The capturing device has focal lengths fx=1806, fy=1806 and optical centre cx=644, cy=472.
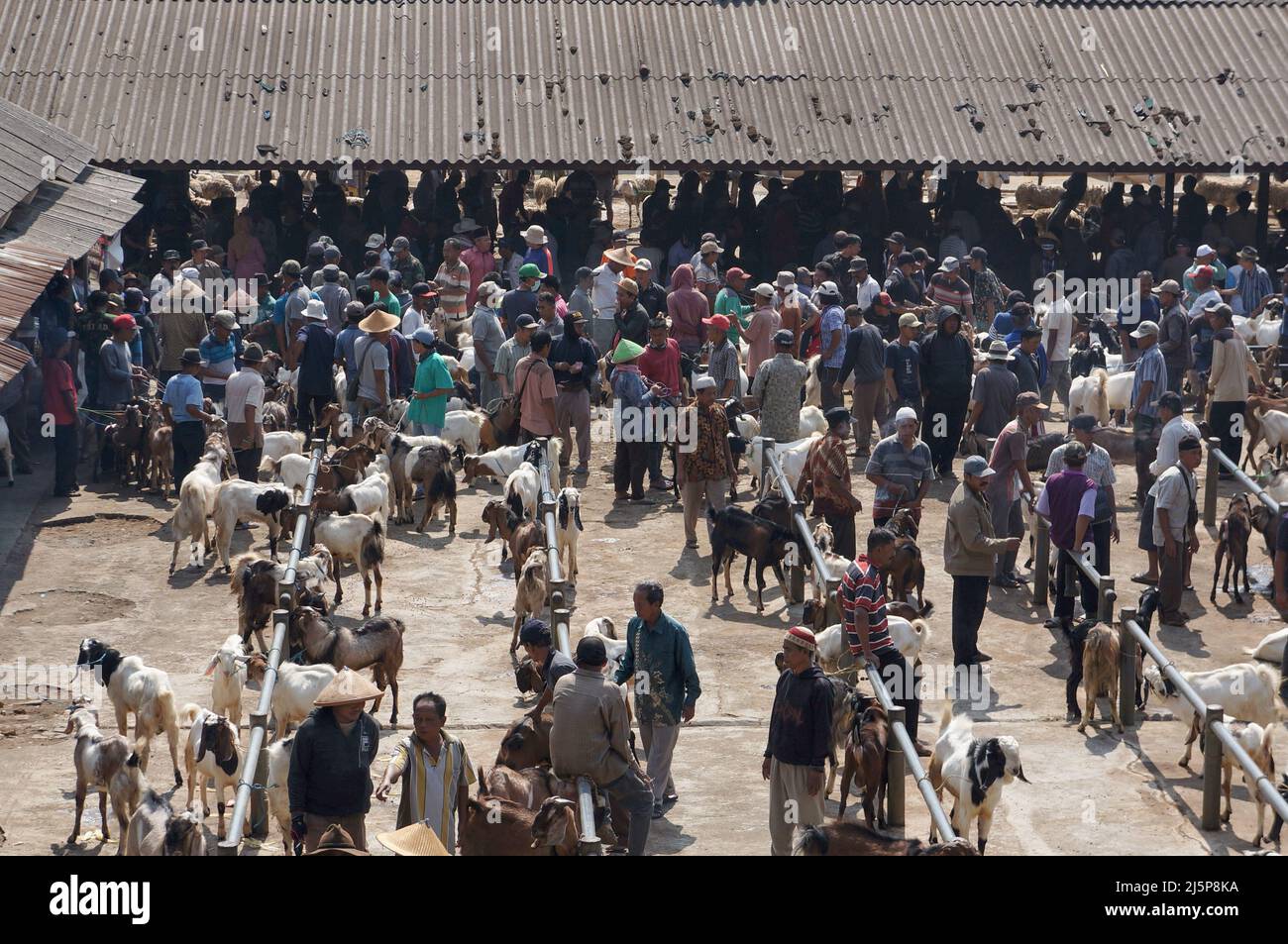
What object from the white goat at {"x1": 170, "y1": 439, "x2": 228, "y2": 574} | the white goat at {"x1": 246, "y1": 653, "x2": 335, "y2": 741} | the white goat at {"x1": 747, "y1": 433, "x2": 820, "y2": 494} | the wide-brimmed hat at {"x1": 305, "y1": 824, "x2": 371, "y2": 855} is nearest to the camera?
the wide-brimmed hat at {"x1": 305, "y1": 824, "x2": 371, "y2": 855}

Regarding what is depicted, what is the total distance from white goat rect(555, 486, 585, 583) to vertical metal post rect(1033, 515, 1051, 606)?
4.16 metres

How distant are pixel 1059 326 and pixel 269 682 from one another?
12428mm

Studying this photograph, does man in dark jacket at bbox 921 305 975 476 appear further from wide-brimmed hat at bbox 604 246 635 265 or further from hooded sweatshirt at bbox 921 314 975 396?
wide-brimmed hat at bbox 604 246 635 265

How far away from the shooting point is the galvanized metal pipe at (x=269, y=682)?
952 centimetres

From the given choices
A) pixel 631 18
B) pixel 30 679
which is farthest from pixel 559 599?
pixel 631 18

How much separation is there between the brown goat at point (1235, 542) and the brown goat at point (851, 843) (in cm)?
745

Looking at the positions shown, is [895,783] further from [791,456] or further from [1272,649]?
[791,456]

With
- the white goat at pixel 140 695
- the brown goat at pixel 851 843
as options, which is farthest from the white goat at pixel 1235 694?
the white goat at pixel 140 695

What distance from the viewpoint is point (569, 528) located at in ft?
53.7

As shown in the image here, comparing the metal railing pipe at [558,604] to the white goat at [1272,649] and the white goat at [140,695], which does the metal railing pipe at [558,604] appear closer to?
the white goat at [140,695]

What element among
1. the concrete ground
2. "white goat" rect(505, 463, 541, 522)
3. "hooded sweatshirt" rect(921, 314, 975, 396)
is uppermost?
"hooded sweatshirt" rect(921, 314, 975, 396)

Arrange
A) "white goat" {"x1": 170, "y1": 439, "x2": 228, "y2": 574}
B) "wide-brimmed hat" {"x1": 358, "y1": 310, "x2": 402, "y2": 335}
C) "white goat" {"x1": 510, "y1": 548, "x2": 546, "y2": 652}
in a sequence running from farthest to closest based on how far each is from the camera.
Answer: "wide-brimmed hat" {"x1": 358, "y1": 310, "x2": 402, "y2": 335}
"white goat" {"x1": 170, "y1": 439, "x2": 228, "y2": 574}
"white goat" {"x1": 510, "y1": 548, "x2": 546, "y2": 652}

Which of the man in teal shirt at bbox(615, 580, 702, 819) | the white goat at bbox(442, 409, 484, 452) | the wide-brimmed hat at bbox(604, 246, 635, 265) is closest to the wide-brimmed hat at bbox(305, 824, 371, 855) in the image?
the man in teal shirt at bbox(615, 580, 702, 819)

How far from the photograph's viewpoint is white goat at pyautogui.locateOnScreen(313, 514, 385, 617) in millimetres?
15695
